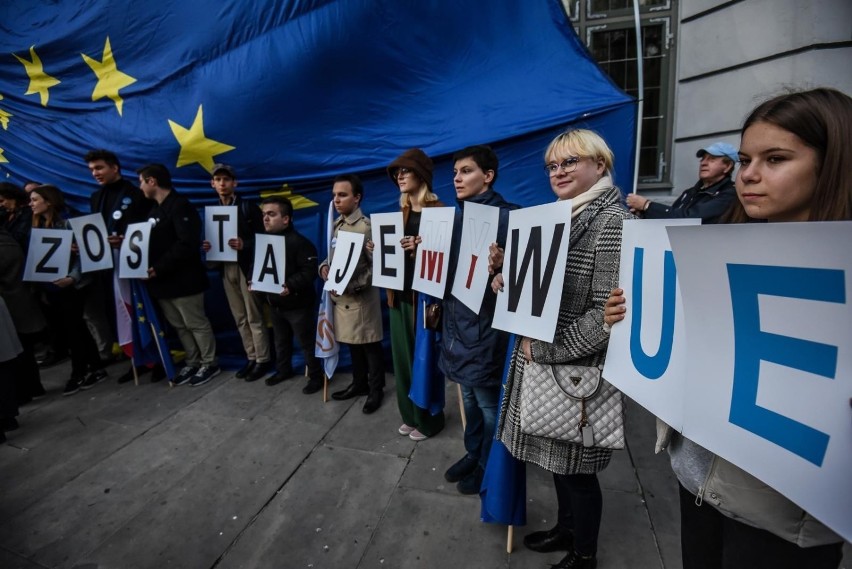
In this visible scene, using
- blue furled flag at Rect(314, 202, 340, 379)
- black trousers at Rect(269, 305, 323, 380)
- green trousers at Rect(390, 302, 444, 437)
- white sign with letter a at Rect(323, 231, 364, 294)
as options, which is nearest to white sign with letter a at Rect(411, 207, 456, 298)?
green trousers at Rect(390, 302, 444, 437)

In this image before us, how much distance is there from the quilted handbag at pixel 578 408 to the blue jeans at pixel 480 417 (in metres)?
0.61

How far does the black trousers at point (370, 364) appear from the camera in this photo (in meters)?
3.76

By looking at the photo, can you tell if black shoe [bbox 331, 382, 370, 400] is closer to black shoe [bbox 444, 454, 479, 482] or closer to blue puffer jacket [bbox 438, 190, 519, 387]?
black shoe [bbox 444, 454, 479, 482]

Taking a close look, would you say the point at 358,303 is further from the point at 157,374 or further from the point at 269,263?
the point at 157,374

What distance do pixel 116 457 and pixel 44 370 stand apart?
9.63 feet

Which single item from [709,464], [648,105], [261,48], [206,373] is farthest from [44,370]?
[648,105]

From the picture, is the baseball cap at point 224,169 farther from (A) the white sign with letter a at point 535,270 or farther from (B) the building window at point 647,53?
(B) the building window at point 647,53

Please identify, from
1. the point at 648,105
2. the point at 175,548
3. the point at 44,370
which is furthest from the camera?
the point at 648,105

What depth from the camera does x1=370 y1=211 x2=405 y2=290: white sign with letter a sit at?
2.95 metres

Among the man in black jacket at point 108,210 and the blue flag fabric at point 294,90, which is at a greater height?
the blue flag fabric at point 294,90

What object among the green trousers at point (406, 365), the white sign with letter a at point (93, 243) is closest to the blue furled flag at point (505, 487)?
the green trousers at point (406, 365)

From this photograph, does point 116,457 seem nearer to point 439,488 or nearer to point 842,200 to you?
point 439,488

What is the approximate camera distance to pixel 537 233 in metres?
1.62

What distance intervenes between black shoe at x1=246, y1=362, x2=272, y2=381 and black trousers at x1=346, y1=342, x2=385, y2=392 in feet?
4.04
